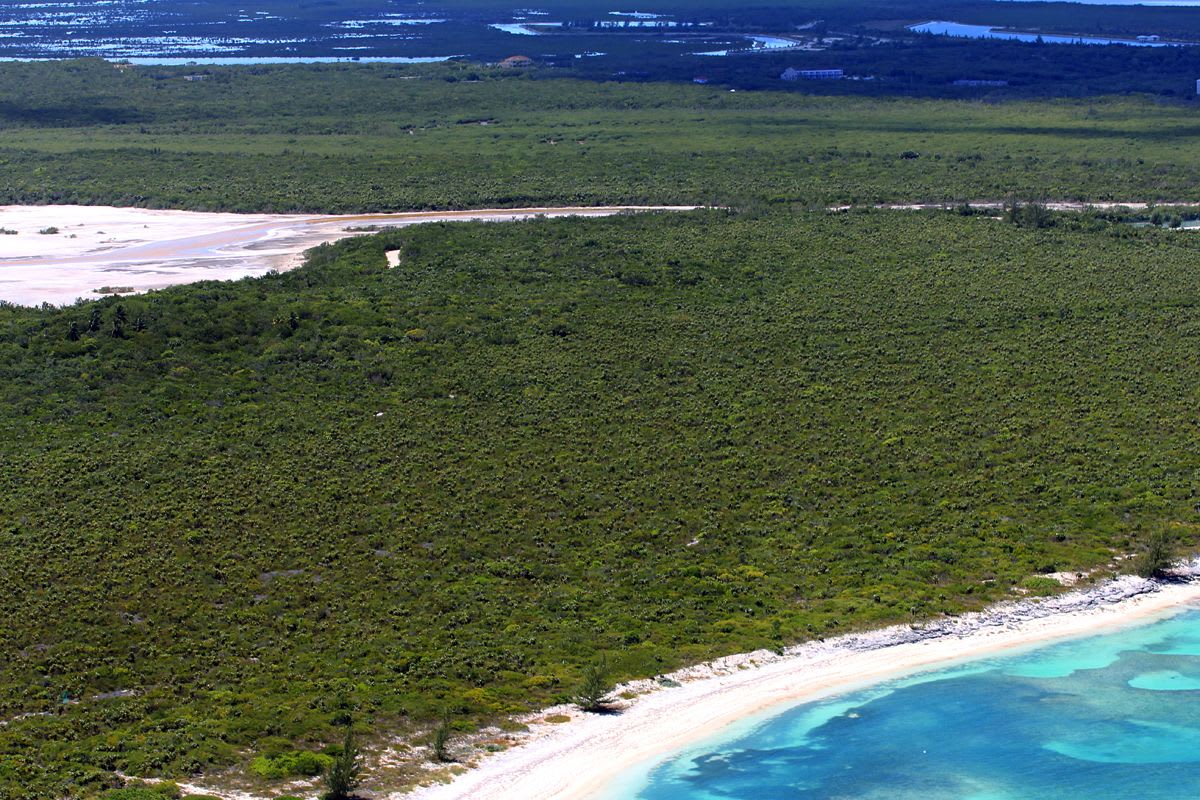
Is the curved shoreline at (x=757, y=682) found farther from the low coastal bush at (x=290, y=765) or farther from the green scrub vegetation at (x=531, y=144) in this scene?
the green scrub vegetation at (x=531, y=144)

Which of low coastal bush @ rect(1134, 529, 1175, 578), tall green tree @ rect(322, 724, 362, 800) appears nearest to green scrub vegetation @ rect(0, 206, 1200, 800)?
tall green tree @ rect(322, 724, 362, 800)

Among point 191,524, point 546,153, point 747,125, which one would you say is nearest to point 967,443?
point 191,524

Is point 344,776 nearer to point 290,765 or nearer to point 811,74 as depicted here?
point 290,765

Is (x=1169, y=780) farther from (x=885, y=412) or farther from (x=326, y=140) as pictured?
(x=326, y=140)

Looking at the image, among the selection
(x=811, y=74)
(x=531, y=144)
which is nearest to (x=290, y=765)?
(x=531, y=144)

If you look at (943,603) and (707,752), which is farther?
(943,603)

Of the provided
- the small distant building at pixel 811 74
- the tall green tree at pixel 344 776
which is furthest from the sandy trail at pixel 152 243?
the small distant building at pixel 811 74

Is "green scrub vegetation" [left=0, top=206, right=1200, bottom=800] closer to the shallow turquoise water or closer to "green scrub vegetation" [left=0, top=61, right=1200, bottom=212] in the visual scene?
the shallow turquoise water
